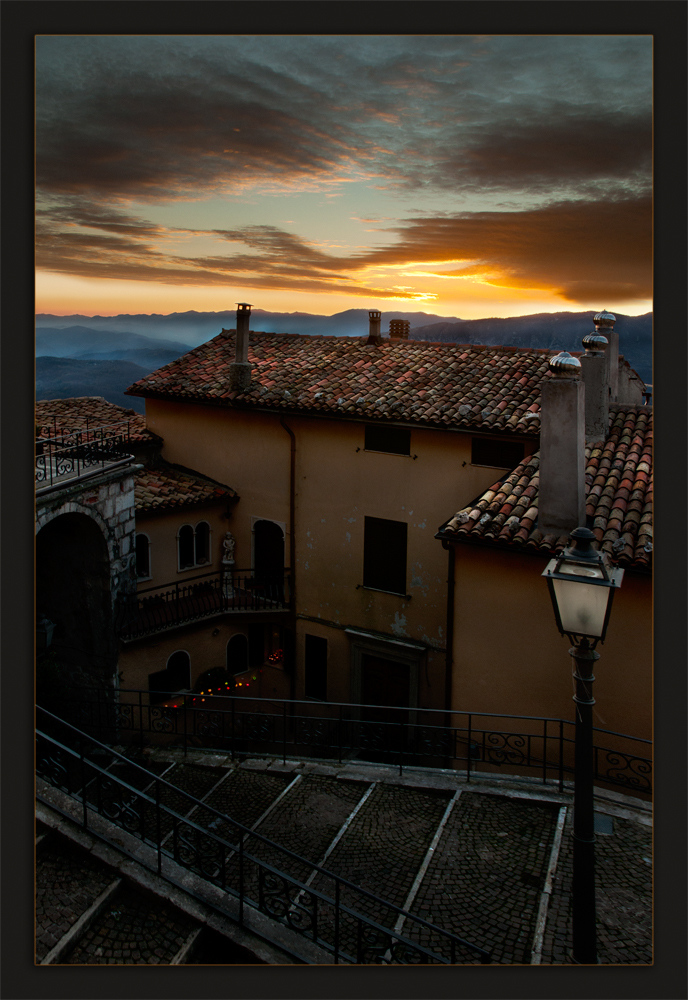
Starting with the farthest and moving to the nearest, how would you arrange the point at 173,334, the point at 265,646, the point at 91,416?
the point at 265,646
the point at 91,416
the point at 173,334

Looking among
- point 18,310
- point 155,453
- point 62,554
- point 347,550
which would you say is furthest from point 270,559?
point 18,310

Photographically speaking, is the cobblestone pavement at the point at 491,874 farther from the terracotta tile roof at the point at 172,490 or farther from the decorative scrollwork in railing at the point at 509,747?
the terracotta tile roof at the point at 172,490

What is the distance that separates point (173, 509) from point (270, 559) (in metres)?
2.23

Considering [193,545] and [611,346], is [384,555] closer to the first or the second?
[193,545]

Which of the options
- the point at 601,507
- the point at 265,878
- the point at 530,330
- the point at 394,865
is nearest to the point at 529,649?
the point at 601,507

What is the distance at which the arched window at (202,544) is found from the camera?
43.1ft

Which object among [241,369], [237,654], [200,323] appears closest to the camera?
[200,323]

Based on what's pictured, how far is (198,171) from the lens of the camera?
517 cm

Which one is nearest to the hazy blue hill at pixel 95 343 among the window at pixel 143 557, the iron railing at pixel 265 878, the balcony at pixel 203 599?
the iron railing at pixel 265 878

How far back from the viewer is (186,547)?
13000mm

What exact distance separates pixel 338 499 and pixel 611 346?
5188mm

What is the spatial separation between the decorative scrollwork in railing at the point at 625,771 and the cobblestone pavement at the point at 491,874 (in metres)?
0.81

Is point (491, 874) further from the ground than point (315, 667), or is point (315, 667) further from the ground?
point (491, 874)
